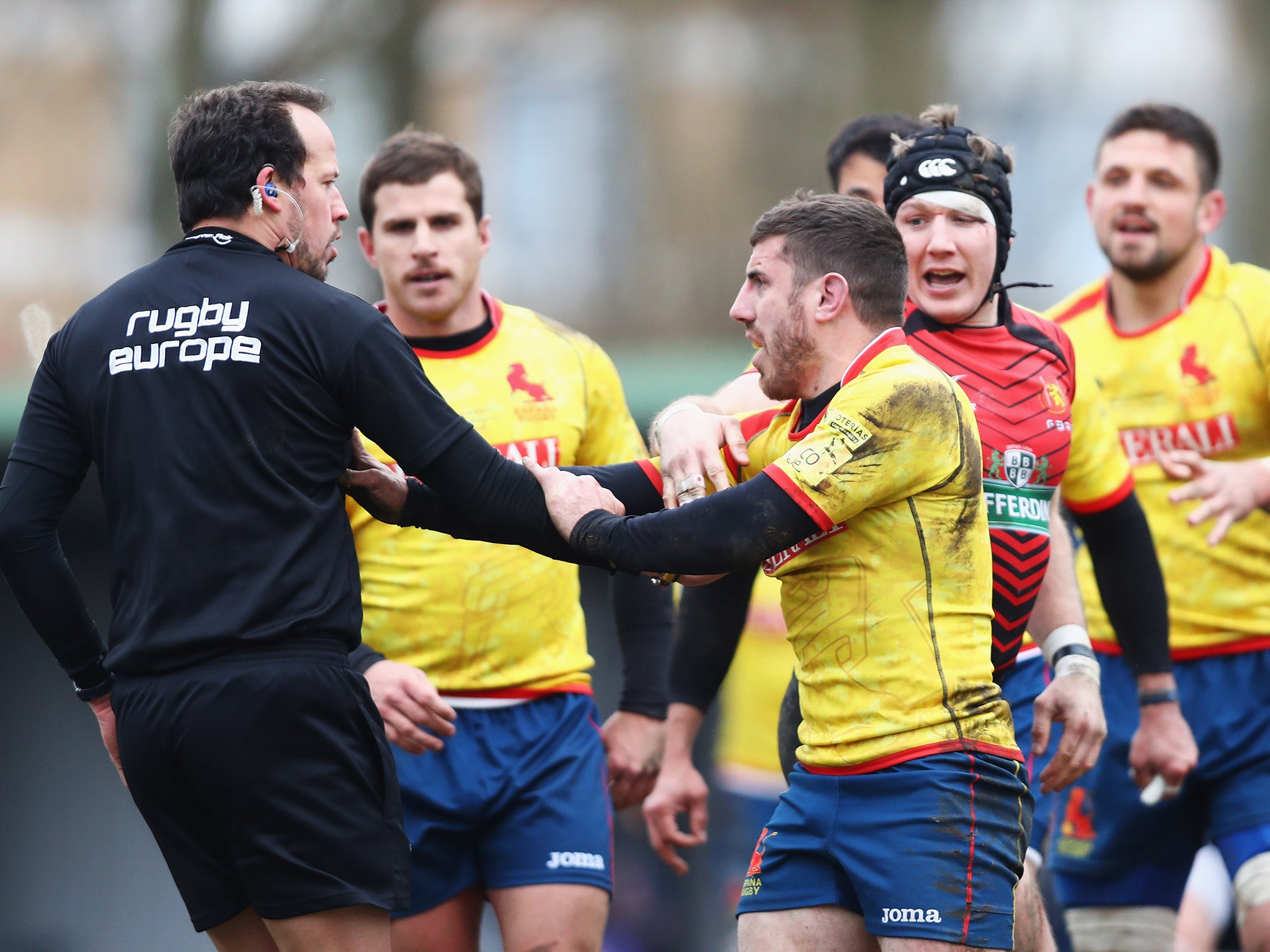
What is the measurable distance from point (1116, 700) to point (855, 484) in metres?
2.59

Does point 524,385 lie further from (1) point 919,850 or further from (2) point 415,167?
(1) point 919,850

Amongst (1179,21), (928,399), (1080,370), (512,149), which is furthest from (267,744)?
(1179,21)

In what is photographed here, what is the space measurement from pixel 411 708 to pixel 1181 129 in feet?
11.1

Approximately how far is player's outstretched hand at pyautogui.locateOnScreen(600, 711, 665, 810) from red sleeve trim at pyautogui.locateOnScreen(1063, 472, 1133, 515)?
136 centimetres

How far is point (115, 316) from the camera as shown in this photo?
11.2 ft

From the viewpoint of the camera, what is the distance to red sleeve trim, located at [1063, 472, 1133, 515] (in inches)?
177

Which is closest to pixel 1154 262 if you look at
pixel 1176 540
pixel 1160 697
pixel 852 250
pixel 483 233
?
pixel 1176 540

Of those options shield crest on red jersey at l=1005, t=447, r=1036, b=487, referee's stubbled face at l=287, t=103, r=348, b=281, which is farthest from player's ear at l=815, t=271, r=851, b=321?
Answer: referee's stubbled face at l=287, t=103, r=348, b=281

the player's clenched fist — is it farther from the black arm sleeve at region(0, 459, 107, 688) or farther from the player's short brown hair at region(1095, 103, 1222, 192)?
the player's short brown hair at region(1095, 103, 1222, 192)

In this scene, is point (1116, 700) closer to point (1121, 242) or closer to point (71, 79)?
point (1121, 242)

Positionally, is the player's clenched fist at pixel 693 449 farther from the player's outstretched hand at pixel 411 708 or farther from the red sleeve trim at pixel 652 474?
the player's outstretched hand at pixel 411 708

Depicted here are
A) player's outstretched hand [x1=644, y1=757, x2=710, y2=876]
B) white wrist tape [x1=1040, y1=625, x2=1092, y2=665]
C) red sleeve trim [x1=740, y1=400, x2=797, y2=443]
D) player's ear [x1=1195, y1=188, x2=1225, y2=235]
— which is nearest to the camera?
red sleeve trim [x1=740, y1=400, x2=797, y2=443]

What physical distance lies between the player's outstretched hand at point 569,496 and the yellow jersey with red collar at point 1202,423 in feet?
7.85

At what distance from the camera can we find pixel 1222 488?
178 inches
